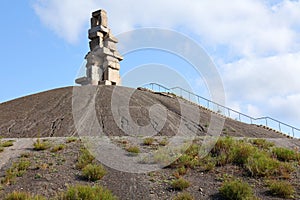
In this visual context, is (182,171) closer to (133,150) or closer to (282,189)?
(133,150)

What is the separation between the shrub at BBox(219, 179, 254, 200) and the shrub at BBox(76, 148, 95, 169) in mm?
4622

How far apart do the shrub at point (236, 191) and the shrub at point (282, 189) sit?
66 centimetres

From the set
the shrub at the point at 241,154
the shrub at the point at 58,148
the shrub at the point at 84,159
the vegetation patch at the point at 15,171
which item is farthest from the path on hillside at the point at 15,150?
the shrub at the point at 241,154

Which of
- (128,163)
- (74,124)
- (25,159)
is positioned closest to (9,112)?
(74,124)

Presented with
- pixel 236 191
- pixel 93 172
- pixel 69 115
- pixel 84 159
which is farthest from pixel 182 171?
pixel 69 115

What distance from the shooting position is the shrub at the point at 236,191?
9.67 meters

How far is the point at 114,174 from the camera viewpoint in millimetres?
11586

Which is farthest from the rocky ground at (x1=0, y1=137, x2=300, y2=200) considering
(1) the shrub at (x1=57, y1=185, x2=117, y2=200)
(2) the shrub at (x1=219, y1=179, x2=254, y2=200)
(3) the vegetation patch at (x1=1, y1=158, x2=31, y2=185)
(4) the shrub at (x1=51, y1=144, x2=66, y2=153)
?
Result: (4) the shrub at (x1=51, y1=144, x2=66, y2=153)

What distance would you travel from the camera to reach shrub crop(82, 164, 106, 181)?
11.1 meters

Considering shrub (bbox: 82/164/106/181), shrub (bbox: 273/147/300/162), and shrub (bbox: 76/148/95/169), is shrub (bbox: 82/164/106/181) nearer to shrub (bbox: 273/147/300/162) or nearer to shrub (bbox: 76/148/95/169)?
shrub (bbox: 76/148/95/169)

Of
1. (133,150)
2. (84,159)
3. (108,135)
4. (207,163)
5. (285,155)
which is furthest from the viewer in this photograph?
(108,135)

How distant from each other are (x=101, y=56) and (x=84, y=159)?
23974 mm

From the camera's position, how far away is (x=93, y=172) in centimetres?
1120

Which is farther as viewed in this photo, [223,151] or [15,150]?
[15,150]
